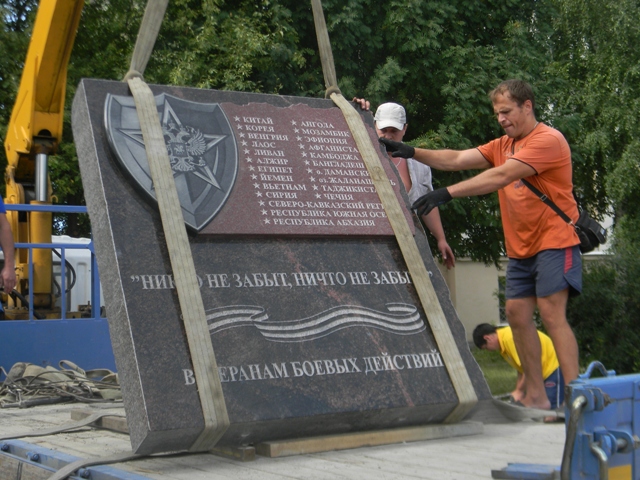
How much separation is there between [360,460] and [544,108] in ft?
35.4

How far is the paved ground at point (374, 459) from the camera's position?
285cm

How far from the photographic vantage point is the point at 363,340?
3668mm

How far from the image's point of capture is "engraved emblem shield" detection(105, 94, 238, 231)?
367 cm

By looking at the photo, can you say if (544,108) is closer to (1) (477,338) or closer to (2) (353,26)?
(2) (353,26)

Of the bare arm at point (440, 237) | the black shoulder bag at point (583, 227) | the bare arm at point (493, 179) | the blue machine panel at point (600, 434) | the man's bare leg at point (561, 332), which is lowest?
the blue machine panel at point (600, 434)

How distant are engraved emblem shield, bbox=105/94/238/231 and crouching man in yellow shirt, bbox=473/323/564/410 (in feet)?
6.79

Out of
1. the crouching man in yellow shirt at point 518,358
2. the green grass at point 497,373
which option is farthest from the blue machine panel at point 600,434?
the green grass at point 497,373

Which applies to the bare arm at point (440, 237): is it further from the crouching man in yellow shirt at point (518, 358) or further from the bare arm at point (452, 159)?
the crouching man in yellow shirt at point (518, 358)

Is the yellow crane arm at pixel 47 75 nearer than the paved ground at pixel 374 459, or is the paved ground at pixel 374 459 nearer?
the paved ground at pixel 374 459

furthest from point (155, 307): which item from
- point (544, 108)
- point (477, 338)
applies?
point (544, 108)

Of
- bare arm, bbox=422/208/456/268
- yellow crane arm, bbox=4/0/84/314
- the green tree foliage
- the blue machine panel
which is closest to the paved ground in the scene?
the blue machine panel

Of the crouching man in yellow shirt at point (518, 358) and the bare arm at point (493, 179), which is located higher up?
the bare arm at point (493, 179)

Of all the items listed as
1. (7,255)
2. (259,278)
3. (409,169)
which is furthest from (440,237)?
(7,255)

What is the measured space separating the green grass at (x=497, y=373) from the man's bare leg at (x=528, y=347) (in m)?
2.23
